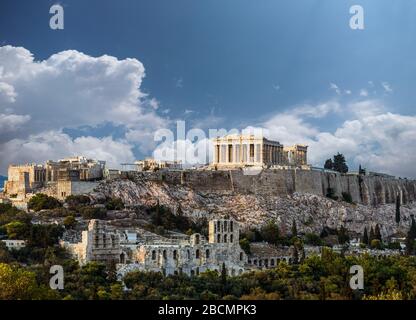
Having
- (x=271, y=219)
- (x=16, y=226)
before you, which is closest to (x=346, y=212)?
(x=271, y=219)

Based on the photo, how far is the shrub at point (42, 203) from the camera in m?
29.2

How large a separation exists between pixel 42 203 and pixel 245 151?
14.0 m

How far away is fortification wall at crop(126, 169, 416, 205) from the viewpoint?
35875 millimetres

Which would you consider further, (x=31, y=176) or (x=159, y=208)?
(x=31, y=176)

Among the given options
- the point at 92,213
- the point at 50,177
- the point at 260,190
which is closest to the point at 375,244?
the point at 260,190

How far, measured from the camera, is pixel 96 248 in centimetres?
2202

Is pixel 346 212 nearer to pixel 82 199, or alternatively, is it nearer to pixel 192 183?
pixel 192 183

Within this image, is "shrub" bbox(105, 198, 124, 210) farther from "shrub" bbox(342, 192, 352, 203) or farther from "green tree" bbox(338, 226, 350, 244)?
"shrub" bbox(342, 192, 352, 203)

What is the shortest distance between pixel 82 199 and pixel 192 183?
22.2ft

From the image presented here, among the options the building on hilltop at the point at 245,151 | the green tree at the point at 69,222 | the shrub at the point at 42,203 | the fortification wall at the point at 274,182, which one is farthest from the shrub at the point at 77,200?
the building on hilltop at the point at 245,151

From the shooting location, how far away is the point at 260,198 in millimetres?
35906

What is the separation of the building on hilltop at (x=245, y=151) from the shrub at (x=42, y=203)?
11.6m

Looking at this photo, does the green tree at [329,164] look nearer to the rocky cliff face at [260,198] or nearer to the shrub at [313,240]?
the rocky cliff face at [260,198]
